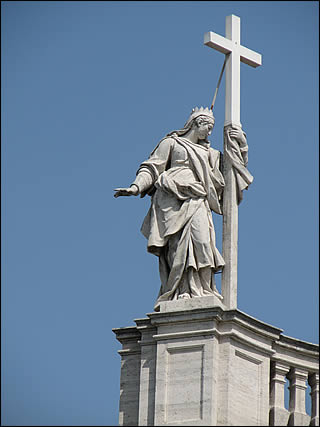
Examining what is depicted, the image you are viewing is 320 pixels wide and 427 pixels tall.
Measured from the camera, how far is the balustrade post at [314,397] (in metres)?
21.2

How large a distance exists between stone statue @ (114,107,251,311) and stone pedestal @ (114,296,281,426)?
0.51 m

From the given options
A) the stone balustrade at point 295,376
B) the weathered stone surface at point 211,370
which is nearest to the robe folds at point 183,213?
the weathered stone surface at point 211,370

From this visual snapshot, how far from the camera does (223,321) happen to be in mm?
20828

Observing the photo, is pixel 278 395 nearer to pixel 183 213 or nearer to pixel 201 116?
pixel 183 213

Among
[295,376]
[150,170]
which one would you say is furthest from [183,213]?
[295,376]

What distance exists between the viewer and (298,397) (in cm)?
2139

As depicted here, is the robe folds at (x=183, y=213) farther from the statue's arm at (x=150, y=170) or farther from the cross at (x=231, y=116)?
the cross at (x=231, y=116)

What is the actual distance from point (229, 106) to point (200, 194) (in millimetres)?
1656

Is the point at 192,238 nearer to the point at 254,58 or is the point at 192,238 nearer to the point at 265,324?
the point at 265,324

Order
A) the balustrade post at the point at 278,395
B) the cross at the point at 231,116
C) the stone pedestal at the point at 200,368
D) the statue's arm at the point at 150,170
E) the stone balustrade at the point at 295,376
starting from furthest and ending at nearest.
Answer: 1. the statue's arm at the point at 150,170
2. the cross at the point at 231,116
3. the stone balustrade at the point at 295,376
4. the balustrade post at the point at 278,395
5. the stone pedestal at the point at 200,368

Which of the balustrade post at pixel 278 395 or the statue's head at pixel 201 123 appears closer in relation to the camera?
the balustrade post at pixel 278 395

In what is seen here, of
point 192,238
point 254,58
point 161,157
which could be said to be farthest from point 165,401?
point 254,58

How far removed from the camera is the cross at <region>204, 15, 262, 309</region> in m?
21.5

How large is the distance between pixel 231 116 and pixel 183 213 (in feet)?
6.22
